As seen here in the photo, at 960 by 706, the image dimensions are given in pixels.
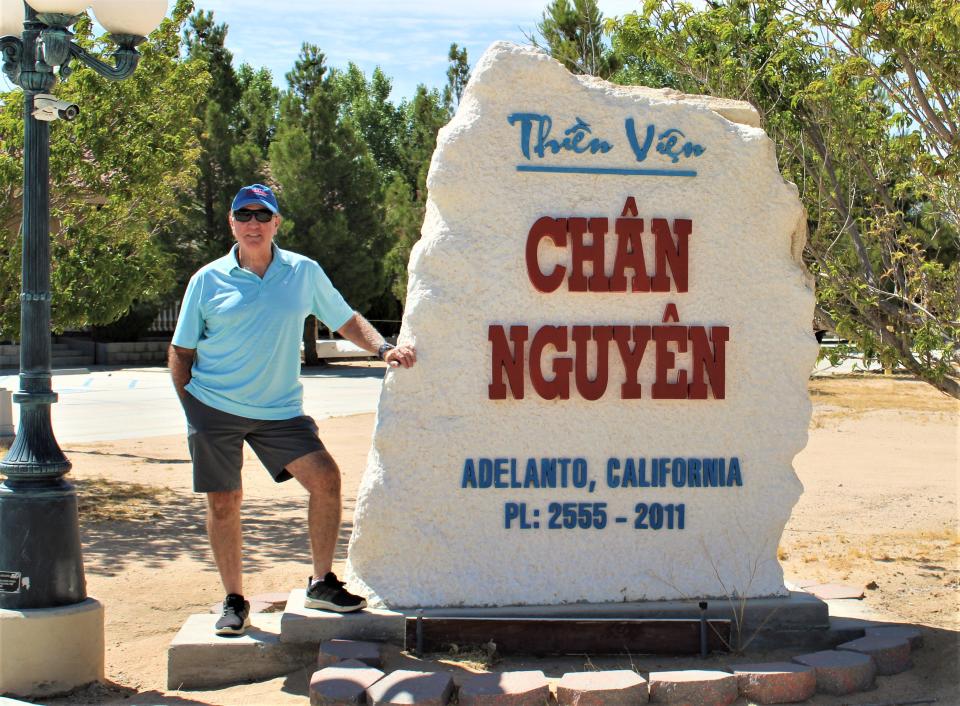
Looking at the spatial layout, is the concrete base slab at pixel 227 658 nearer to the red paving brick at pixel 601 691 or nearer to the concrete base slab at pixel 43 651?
the concrete base slab at pixel 43 651

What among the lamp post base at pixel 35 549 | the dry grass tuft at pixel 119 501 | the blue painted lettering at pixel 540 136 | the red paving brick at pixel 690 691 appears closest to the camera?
the red paving brick at pixel 690 691

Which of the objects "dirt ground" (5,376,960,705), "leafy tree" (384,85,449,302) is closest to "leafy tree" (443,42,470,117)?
"leafy tree" (384,85,449,302)

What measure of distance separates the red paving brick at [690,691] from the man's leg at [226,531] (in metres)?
1.86

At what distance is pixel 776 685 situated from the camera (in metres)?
4.38

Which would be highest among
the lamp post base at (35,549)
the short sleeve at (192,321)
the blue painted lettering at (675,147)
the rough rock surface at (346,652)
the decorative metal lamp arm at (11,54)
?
the decorative metal lamp arm at (11,54)

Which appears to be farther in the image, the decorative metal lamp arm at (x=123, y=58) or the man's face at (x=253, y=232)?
the decorative metal lamp arm at (x=123, y=58)

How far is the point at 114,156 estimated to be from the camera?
927 centimetres

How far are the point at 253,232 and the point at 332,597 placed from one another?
1.65m

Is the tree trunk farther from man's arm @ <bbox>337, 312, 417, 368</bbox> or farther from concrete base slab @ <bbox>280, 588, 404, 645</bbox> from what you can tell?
concrete base slab @ <bbox>280, 588, 404, 645</bbox>

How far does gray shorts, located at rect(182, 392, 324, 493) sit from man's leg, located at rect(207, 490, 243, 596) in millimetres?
48

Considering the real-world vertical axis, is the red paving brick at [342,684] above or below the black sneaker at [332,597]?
below

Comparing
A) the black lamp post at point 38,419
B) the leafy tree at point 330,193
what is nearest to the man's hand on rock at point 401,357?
the black lamp post at point 38,419

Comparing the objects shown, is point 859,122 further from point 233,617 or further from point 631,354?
point 233,617

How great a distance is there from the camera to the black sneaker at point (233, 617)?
4730 millimetres
